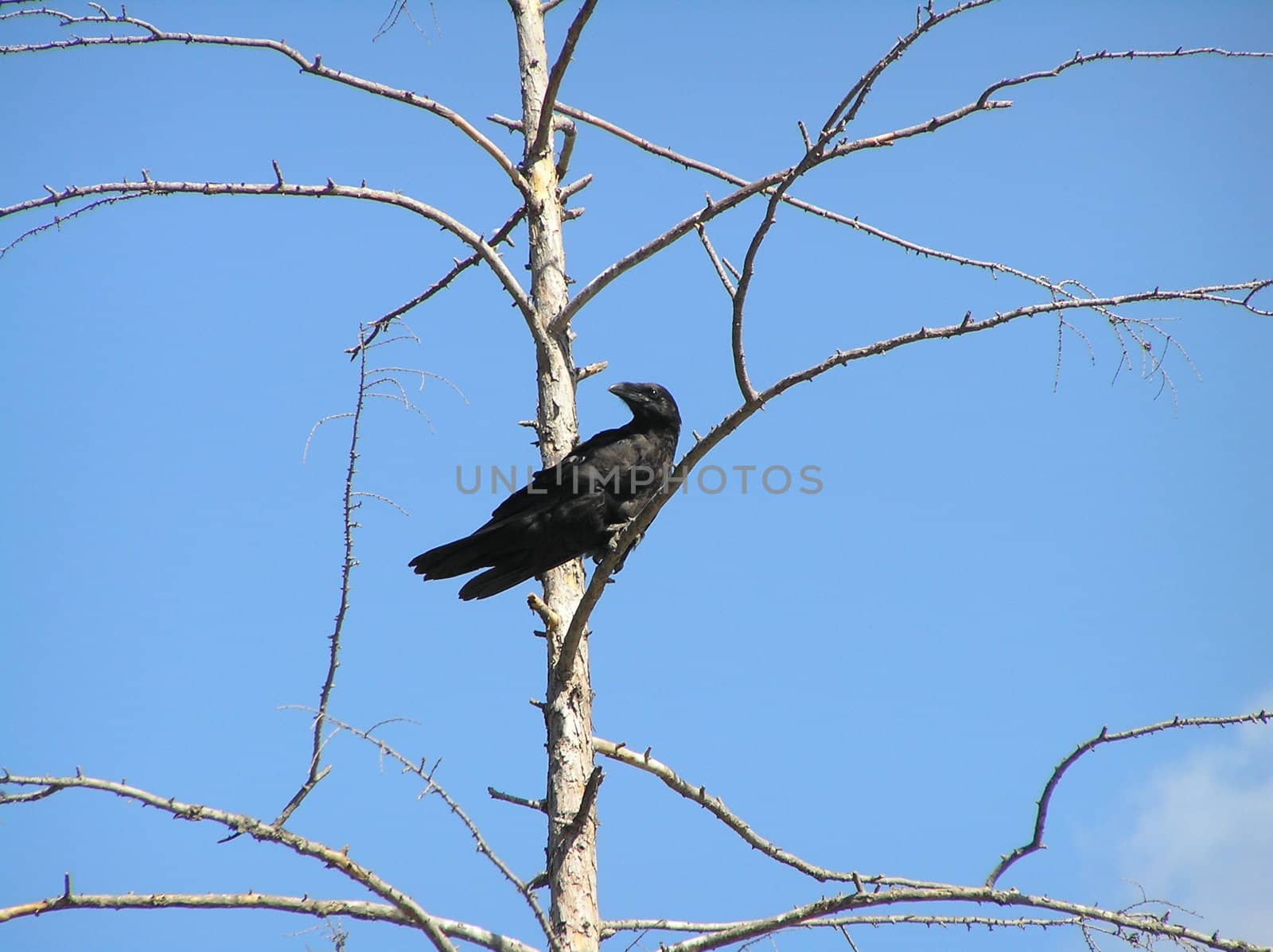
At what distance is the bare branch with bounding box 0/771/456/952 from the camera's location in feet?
10.1

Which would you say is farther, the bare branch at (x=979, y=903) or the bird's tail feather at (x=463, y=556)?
the bird's tail feather at (x=463, y=556)

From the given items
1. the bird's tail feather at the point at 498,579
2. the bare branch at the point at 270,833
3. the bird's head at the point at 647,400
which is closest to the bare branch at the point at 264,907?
the bare branch at the point at 270,833

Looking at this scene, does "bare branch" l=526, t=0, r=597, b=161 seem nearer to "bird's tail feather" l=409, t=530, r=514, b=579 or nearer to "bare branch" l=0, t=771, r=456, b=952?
"bird's tail feather" l=409, t=530, r=514, b=579

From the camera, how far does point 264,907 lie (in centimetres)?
333

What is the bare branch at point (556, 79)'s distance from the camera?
369 cm

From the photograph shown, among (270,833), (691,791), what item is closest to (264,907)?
(270,833)

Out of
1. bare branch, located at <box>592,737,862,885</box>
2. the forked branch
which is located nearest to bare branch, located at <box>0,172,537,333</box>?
the forked branch

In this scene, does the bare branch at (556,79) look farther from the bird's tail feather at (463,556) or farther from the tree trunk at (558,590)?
the bird's tail feather at (463,556)

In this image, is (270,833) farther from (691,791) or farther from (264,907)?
(691,791)

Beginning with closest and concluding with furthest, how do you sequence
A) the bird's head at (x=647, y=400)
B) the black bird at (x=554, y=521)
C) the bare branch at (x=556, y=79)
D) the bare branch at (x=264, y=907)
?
the bare branch at (x=264, y=907) → the bare branch at (x=556, y=79) → the black bird at (x=554, y=521) → the bird's head at (x=647, y=400)

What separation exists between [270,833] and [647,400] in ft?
10.3

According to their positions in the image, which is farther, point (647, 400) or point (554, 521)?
point (647, 400)

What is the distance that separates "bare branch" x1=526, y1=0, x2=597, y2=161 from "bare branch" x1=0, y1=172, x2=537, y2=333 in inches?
25.7

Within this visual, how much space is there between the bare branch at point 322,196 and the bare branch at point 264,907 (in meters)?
2.36
